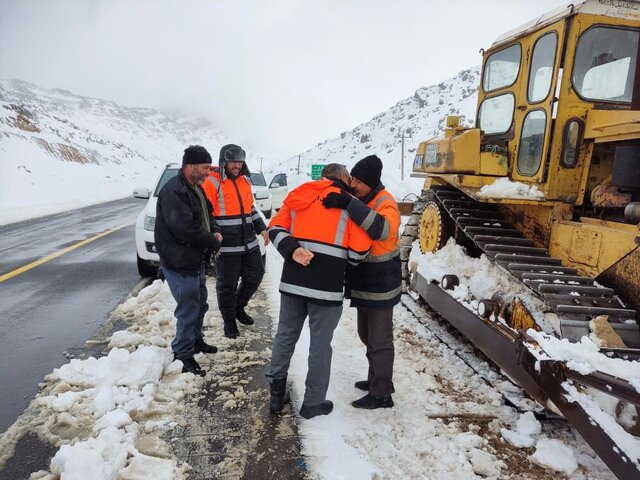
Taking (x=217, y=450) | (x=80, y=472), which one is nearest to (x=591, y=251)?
(x=217, y=450)

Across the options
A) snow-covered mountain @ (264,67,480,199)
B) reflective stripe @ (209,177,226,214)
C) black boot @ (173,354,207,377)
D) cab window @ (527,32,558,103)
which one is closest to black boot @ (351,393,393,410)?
black boot @ (173,354,207,377)

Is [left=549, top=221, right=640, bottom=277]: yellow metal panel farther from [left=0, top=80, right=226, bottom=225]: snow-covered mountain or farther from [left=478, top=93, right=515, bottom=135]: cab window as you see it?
[left=0, top=80, right=226, bottom=225]: snow-covered mountain

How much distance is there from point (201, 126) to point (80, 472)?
175690mm

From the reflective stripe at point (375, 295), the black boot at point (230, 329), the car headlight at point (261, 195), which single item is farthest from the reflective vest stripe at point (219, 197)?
the car headlight at point (261, 195)

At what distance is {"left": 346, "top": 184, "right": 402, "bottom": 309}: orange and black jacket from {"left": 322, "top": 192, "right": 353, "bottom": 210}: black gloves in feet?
0.76

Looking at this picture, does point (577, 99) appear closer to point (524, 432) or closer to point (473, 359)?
point (473, 359)

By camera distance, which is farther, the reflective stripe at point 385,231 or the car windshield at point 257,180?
the car windshield at point 257,180

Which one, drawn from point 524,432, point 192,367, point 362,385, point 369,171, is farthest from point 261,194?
point 524,432

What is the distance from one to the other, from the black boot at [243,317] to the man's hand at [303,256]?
7.58 feet

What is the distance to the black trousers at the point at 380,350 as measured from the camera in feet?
11.6

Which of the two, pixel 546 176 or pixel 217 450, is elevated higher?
pixel 546 176

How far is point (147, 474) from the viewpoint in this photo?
2.63 metres

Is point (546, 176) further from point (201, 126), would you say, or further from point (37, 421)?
point (201, 126)

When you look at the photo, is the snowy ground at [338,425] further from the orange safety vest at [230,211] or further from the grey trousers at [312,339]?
the orange safety vest at [230,211]
